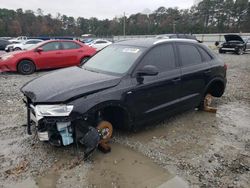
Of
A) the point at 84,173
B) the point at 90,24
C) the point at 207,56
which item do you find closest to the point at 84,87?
the point at 84,173

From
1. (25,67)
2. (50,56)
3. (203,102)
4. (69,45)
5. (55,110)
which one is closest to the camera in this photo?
(55,110)

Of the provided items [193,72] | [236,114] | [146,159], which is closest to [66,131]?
[146,159]

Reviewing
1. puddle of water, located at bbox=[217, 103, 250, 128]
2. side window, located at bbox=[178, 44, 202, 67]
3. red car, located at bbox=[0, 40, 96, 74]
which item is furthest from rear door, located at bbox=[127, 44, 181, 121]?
red car, located at bbox=[0, 40, 96, 74]

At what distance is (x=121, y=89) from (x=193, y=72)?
1873 millimetres

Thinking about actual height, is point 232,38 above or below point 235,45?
above

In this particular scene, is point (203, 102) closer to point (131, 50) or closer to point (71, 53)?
point (131, 50)

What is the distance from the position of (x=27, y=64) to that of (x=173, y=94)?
7.27m

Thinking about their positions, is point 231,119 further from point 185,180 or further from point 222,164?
point 185,180

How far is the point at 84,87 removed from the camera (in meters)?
3.43

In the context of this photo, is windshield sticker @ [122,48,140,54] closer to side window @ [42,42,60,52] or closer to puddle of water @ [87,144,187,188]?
puddle of water @ [87,144,187,188]

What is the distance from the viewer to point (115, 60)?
14.2ft

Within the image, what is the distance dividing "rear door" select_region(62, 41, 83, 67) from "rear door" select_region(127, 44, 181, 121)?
6876 millimetres

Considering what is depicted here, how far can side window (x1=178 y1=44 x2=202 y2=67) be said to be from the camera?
479 cm

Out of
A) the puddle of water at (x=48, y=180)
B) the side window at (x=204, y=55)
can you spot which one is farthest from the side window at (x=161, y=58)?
the puddle of water at (x=48, y=180)
